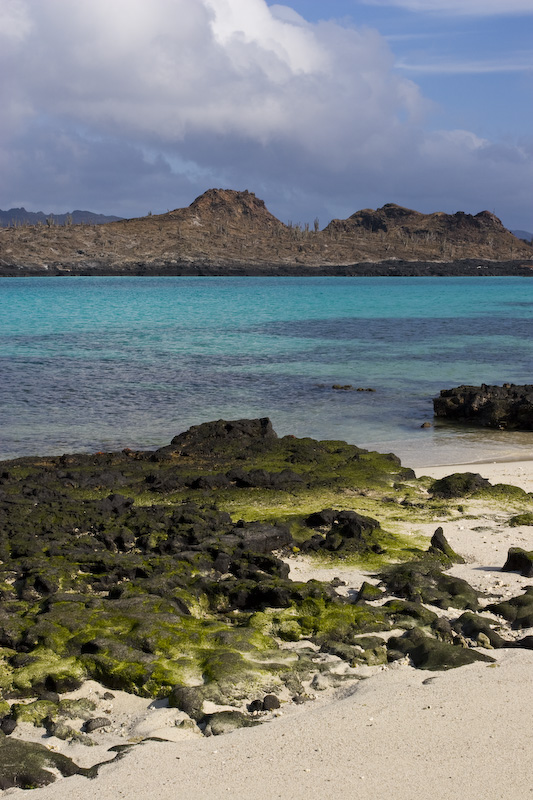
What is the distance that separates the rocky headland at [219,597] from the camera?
5.30 meters

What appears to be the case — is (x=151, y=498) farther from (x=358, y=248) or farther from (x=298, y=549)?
(x=358, y=248)

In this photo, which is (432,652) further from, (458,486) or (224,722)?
(458,486)

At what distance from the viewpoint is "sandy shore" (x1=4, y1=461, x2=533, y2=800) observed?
424 centimetres

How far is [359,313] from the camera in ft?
200

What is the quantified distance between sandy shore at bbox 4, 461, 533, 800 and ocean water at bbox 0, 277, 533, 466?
8.88 m

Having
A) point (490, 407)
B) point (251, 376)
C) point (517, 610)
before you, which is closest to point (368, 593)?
point (517, 610)

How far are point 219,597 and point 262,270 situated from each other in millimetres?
159986

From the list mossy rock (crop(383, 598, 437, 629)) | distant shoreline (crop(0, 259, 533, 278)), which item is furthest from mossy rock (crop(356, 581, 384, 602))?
distant shoreline (crop(0, 259, 533, 278))

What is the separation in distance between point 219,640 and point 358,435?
421 inches

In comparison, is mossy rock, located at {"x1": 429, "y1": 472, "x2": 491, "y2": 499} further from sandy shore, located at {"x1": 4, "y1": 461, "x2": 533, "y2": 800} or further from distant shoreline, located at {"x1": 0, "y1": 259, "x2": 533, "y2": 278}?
distant shoreline, located at {"x1": 0, "y1": 259, "x2": 533, "y2": 278}

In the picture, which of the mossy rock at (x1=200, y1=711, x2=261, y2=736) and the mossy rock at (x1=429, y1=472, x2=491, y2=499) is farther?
the mossy rock at (x1=429, y1=472, x2=491, y2=499)

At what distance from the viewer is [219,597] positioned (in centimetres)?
702

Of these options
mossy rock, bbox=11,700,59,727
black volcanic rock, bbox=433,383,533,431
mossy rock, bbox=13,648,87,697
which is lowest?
mossy rock, bbox=11,700,59,727

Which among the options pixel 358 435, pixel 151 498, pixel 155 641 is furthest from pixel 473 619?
pixel 358 435
